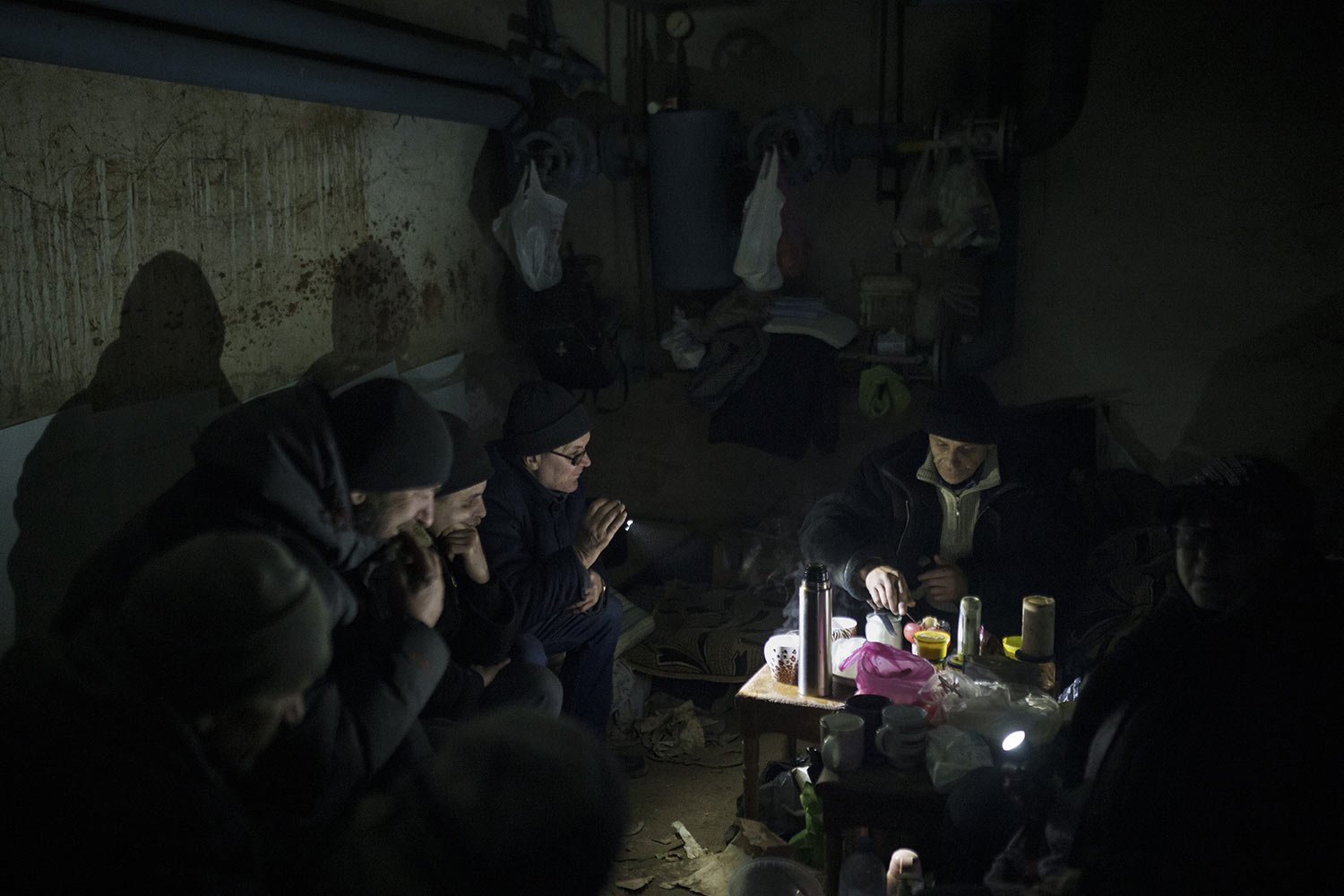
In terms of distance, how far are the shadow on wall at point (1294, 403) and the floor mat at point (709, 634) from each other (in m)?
2.41

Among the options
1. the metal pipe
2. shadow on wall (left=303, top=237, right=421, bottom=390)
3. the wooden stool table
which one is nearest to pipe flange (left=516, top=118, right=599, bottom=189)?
the metal pipe

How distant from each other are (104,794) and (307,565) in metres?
0.87

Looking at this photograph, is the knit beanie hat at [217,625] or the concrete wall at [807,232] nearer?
the knit beanie hat at [217,625]

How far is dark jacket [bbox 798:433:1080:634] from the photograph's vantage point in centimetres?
417

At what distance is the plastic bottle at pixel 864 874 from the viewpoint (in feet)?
9.95

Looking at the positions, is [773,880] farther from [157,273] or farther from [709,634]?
[157,273]

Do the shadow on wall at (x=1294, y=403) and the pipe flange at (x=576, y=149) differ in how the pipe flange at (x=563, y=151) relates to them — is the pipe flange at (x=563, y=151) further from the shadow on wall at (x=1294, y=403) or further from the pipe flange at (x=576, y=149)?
the shadow on wall at (x=1294, y=403)

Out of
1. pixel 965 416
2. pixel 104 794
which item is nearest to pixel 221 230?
pixel 104 794

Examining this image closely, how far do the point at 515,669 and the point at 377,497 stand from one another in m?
1.19

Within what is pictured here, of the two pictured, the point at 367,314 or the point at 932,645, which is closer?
the point at 932,645

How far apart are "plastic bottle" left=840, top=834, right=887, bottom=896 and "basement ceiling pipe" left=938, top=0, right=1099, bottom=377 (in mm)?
2866

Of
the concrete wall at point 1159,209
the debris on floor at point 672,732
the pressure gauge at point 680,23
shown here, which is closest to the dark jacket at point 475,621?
the debris on floor at point 672,732

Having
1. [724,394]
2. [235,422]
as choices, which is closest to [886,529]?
Result: [724,394]

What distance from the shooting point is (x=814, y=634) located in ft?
11.2
